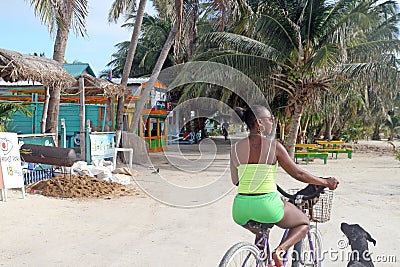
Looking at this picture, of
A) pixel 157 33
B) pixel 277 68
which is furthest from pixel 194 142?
pixel 277 68

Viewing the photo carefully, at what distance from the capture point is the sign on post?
738 centimetres

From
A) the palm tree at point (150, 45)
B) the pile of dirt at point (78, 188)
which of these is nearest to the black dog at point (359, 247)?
the pile of dirt at point (78, 188)

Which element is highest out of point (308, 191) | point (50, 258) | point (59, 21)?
point (59, 21)

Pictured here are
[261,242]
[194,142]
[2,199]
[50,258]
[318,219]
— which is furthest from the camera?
[194,142]

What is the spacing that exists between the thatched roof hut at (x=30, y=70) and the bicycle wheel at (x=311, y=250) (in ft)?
20.7

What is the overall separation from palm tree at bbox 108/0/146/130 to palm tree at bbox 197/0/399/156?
9.54 feet

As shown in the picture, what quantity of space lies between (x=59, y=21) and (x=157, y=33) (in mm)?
21047

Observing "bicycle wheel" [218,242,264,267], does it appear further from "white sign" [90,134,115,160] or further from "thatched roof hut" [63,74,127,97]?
"thatched roof hut" [63,74,127,97]

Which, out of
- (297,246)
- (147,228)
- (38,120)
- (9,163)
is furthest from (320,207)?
(38,120)

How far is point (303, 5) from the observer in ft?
52.1

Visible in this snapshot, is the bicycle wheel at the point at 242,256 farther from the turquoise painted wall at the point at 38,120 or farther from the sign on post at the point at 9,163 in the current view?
the turquoise painted wall at the point at 38,120

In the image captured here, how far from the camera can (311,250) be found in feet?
12.2

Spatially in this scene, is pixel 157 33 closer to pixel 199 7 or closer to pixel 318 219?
pixel 199 7

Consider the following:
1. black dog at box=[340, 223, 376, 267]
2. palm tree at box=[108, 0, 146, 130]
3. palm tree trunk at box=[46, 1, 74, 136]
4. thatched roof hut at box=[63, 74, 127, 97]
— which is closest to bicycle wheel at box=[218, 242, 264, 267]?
black dog at box=[340, 223, 376, 267]
